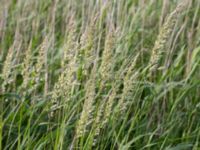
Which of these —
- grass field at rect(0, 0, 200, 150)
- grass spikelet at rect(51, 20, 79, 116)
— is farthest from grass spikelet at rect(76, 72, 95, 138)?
grass spikelet at rect(51, 20, 79, 116)

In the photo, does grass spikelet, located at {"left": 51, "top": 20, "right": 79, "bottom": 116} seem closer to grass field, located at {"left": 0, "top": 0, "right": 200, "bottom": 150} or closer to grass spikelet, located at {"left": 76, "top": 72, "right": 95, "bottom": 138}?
grass field, located at {"left": 0, "top": 0, "right": 200, "bottom": 150}

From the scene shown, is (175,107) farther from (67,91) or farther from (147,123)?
(67,91)

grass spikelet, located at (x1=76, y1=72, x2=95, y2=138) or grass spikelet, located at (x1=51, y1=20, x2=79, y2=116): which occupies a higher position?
grass spikelet, located at (x1=51, y1=20, x2=79, y2=116)

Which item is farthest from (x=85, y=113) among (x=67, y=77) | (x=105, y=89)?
(x=105, y=89)

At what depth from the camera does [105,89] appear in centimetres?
279

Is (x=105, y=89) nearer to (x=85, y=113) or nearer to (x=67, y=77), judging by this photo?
(x=67, y=77)

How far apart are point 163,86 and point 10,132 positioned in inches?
33.3

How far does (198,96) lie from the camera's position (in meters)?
3.03

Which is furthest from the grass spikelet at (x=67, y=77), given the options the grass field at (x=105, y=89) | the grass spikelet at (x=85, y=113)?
the grass spikelet at (x=85, y=113)

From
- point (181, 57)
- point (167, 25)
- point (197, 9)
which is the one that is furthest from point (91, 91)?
point (197, 9)

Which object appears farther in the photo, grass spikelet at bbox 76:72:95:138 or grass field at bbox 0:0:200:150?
grass field at bbox 0:0:200:150

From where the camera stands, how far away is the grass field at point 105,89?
236cm

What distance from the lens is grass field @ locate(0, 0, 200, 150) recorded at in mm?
2363

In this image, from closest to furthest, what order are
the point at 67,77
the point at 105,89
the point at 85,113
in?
the point at 85,113, the point at 67,77, the point at 105,89
